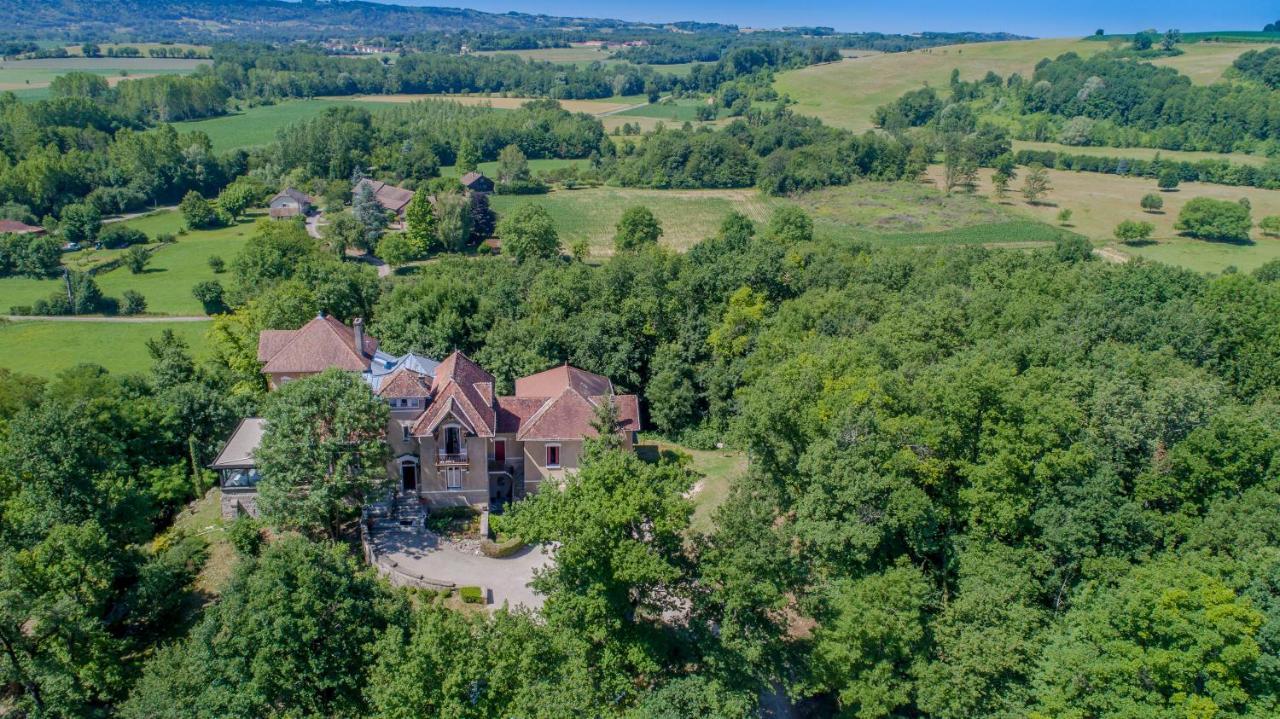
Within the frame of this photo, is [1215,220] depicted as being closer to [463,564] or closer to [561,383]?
[561,383]

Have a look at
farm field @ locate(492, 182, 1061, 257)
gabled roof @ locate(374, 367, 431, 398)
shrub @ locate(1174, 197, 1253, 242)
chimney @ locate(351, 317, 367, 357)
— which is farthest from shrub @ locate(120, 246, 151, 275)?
shrub @ locate(1174, 197, 1253, 242)

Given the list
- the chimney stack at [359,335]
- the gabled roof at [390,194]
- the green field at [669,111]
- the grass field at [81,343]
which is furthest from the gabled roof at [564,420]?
the green field at [669,111]

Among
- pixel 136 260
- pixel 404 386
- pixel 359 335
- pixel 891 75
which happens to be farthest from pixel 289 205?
pixel 891 75

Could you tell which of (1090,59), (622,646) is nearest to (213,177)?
(622,646)

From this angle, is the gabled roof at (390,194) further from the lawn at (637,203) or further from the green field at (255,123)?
the green field at (255,123)

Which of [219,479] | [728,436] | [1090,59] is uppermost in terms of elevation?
[1090,59]

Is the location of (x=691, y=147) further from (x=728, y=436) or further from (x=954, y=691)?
(x=954, y=691)

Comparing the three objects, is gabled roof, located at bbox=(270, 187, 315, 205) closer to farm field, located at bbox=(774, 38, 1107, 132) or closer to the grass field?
the grass field
